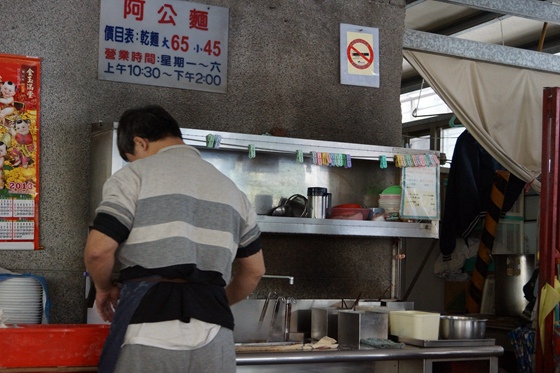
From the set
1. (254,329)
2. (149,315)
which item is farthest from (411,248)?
(149,315)

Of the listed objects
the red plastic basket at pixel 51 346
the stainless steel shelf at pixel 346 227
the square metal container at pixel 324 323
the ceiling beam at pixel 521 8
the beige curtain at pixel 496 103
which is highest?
the ceiling beam at pixel 521 8

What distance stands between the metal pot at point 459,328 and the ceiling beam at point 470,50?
1852 millimetres

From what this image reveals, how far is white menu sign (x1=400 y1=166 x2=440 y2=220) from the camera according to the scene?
4934mm

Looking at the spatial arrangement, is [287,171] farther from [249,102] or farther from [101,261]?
[101,261]

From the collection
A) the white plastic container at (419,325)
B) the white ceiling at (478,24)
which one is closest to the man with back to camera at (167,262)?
the white plastic container at (419,325)

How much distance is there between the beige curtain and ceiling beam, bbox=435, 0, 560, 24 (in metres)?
0.38

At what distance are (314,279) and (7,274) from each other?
1.88 metres

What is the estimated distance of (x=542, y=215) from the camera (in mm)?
5434

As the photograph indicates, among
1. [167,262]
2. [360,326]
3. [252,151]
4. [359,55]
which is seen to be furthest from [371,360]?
[359,55]

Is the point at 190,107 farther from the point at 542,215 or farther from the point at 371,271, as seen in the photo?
the point at 542,215

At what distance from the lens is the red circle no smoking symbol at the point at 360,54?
5262mm

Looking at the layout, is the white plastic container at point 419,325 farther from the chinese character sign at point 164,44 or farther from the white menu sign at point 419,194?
the chinese character sign at point 164,44

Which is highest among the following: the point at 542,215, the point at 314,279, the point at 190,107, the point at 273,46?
the point at 273,46

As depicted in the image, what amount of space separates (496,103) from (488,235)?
7.03 ft
